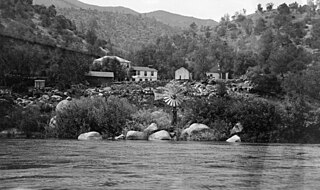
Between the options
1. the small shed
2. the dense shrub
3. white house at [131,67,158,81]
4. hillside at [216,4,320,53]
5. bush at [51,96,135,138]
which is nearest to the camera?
the dense shrub

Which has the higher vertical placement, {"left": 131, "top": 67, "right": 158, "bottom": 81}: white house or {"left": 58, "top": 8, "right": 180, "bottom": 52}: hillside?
{"left": 58, "top": 8, "right": 180, "bottom": 52}: hillside

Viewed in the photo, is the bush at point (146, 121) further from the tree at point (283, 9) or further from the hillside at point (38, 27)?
the tree at point (283, 9)

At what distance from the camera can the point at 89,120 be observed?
44031 millimetres

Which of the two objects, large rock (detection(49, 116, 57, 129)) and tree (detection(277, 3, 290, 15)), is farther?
tree (detection(277, 3, 290, 15))

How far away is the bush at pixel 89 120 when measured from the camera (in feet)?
143

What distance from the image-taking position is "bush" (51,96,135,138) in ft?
143

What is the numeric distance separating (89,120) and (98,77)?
36.3 m

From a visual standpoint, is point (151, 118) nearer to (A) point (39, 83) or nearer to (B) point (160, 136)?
(B) point (160, 136)

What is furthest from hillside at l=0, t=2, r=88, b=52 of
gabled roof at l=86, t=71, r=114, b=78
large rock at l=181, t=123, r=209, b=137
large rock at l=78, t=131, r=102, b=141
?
large rock at l=181, t=123, r=209, b=137

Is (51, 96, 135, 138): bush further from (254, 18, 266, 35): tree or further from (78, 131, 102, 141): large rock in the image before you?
(254, 18, 266, 35): tree

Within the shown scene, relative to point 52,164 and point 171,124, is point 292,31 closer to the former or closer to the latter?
point 171,124

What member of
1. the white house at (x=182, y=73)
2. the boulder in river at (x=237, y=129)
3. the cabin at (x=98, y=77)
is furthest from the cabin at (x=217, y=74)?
the boulder in river at (x=237, y=129)

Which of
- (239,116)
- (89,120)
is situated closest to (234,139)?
(239,116)

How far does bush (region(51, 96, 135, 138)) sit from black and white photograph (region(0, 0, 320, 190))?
0.09m
